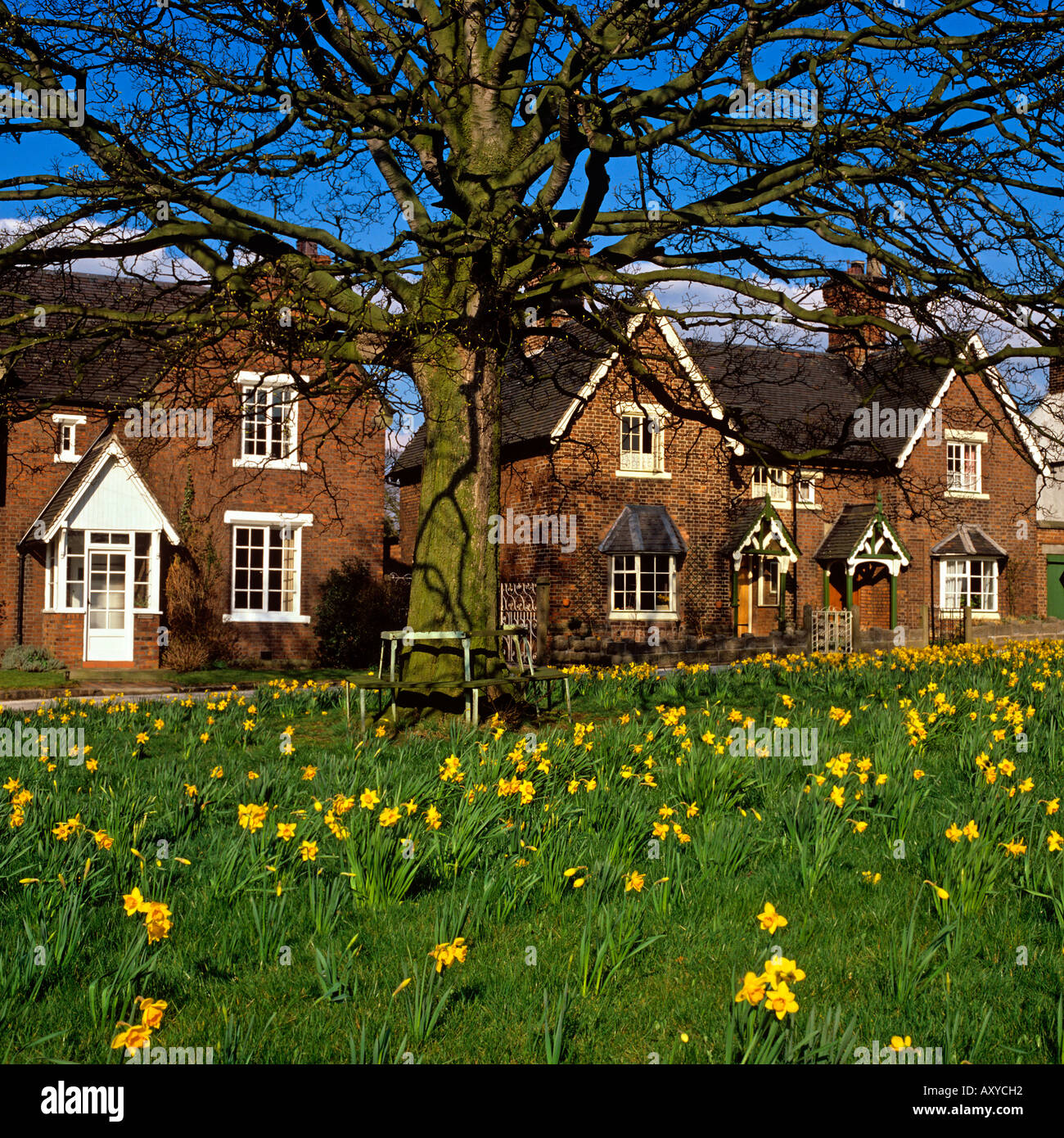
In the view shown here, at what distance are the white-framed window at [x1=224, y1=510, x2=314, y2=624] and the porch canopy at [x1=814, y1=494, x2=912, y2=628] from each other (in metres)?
14.4

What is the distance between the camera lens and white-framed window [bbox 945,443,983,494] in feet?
106

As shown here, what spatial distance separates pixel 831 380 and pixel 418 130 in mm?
25788

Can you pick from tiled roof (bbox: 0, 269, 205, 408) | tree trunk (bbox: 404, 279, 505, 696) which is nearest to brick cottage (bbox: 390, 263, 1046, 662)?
tiled roof (bbox: 0, 269, 205, 408)

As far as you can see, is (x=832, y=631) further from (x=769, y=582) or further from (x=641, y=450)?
(x=641, y=450)

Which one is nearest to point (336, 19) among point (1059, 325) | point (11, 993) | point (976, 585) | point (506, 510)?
point (1059, 325)

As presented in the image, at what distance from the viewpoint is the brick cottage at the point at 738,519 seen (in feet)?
85.8

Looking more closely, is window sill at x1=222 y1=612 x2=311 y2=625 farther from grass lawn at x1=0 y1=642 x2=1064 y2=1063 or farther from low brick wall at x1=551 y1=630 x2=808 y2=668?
grass lawn at x1=0 y1=642 x2=1064 y2=1063

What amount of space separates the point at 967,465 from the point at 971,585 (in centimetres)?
375

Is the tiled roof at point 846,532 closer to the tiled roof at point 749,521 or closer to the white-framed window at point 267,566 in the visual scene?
the tiled roof at point 749,521

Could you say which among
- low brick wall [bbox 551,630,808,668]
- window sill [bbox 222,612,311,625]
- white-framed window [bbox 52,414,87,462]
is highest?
white-framed window [bbox 52,414,87,462]

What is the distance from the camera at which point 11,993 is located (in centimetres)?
360

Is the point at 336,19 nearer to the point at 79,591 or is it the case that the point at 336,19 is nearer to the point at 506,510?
the point at 79,591

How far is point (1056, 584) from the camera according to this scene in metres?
35.7

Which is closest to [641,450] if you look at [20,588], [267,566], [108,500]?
[267,566]
